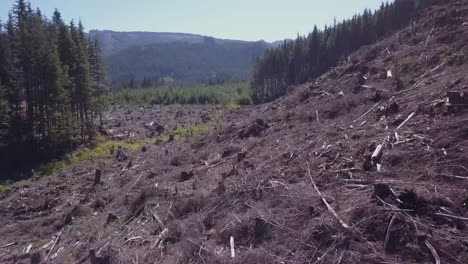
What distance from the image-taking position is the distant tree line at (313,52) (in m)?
68.3

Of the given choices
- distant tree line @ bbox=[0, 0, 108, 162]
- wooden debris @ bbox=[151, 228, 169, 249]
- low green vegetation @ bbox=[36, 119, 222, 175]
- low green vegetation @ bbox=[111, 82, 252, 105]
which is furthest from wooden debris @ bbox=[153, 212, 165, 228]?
low green vegetation @ bbox=[111, 82, 252, 105]

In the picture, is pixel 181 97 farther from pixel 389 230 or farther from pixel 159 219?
pixel 389 230

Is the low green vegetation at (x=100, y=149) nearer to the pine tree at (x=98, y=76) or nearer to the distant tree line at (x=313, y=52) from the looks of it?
the pine tree at (x=98, y=76)

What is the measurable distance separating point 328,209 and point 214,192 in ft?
11.3

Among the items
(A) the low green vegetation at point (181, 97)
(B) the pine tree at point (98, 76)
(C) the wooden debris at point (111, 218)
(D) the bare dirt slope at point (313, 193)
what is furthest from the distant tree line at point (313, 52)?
(C) the wooden debris at point (111, 218)

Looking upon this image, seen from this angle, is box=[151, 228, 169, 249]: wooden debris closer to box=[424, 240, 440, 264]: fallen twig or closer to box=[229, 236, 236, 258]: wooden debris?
box=[229, 236, 236, 258]: wooden debris

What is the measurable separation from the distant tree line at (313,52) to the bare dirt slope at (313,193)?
179 ft

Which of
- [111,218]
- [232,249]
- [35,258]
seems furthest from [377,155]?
[35,258]

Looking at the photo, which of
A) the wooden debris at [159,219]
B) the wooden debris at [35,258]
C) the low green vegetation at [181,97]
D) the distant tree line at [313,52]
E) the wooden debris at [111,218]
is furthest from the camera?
the low green vegetation at [181,97]

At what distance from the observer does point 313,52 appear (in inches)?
3046

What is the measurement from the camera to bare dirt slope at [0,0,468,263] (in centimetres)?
610

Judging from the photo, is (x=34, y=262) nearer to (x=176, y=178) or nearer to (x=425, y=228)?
(x=176, y=178)

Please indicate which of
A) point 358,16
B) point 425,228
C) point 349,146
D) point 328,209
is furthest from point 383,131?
point 358,16

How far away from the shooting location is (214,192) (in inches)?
382
